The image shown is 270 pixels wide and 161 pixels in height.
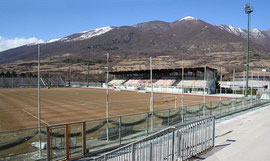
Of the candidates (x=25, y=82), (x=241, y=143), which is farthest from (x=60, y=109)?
(x=25, y=82)

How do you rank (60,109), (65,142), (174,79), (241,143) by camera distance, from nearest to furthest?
(65,142) → (241,143) → (60,109) → (174,79)

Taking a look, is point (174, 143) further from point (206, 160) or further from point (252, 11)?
point (252, 11)

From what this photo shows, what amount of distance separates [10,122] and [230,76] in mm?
95065

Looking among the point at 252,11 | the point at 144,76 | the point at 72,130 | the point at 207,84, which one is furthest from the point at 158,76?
the point at 72,130

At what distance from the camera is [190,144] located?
28.4 feet

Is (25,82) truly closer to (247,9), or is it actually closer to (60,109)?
(60,109)

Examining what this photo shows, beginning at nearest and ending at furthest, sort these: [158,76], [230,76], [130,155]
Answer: [130,155], [158,76], [230,76]

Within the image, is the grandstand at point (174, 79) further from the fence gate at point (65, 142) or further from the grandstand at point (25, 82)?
the fence gate at point (65, 142)

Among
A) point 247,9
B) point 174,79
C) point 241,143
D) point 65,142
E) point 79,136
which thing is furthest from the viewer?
point 174,79

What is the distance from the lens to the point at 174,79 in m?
70.0

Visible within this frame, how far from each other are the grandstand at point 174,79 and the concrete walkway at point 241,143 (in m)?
33.4

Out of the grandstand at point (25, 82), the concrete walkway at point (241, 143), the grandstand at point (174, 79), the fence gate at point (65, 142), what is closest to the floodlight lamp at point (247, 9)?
the grandstand at point (174, 79)

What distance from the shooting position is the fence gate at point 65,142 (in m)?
8.58

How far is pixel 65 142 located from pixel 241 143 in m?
8.42
